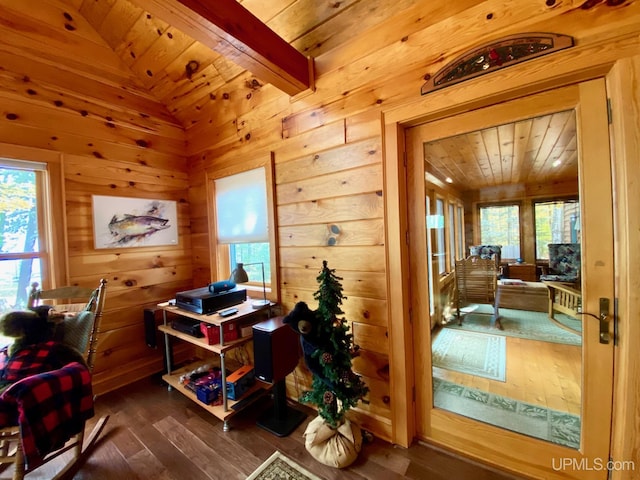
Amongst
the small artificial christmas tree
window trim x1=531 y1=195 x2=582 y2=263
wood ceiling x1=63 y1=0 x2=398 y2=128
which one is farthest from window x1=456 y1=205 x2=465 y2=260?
wood ceiling x1=63 y1=0 x2=398 y2=128

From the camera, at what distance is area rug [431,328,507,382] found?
154 centimetres

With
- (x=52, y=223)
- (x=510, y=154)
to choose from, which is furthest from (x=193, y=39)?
(x=510, y=154)

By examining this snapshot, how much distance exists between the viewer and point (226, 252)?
9.23ft

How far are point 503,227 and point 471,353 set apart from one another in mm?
800

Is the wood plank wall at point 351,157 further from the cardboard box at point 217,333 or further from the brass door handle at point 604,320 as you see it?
the brass door handle at point 604,320

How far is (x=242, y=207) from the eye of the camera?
2525 mm

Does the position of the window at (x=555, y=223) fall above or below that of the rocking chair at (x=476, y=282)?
above

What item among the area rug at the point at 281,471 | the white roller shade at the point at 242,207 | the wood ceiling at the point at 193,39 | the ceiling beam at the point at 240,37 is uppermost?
the wood ceiling at the point at 193,39

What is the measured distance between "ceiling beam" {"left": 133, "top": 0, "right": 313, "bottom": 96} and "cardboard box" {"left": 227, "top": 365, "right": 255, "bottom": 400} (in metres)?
2.19

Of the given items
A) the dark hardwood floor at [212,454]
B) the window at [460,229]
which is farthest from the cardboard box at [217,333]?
the window at [460,229]

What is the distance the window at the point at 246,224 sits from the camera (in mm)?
2292

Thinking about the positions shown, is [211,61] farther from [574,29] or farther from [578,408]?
[578,408]

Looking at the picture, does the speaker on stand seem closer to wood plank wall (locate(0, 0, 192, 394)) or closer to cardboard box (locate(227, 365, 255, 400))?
cardboard box (locate(227, 365, 255, 400))

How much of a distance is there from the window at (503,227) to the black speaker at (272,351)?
1388mm
